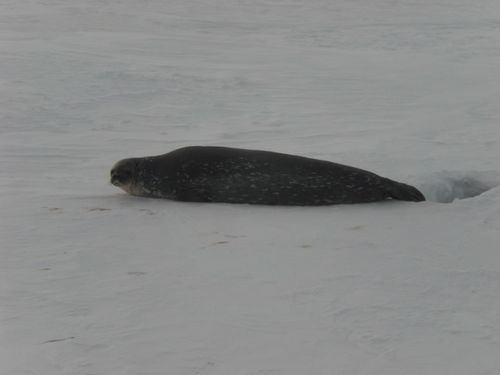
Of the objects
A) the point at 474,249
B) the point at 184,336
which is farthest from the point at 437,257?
the point at 184,336

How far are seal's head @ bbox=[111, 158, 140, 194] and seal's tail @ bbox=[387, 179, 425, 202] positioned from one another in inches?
58.9

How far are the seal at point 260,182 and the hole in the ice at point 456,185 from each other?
0.40 metres

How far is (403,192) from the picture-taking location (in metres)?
5.20

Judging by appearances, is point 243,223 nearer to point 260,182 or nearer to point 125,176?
point 260,182

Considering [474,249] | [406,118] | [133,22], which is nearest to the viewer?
[474,249]

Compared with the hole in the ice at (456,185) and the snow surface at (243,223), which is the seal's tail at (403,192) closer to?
the snow surface at (243,223)

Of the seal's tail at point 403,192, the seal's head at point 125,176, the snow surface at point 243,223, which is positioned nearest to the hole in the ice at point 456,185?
the snow surface at point 243,223

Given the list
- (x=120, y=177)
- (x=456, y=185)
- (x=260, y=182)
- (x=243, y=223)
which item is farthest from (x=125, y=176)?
(x=456, y=185)

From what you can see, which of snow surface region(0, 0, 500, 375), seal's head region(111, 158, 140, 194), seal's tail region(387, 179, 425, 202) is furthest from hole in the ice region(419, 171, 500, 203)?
seal's head region(111, 158, 140, 194)

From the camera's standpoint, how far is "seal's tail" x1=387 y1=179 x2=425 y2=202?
17.0ft

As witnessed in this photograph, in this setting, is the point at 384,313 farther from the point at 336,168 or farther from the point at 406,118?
the point at 406,118

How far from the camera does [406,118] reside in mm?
8023

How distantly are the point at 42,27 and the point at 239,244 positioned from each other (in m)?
8.40

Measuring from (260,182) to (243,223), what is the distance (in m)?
0.63
